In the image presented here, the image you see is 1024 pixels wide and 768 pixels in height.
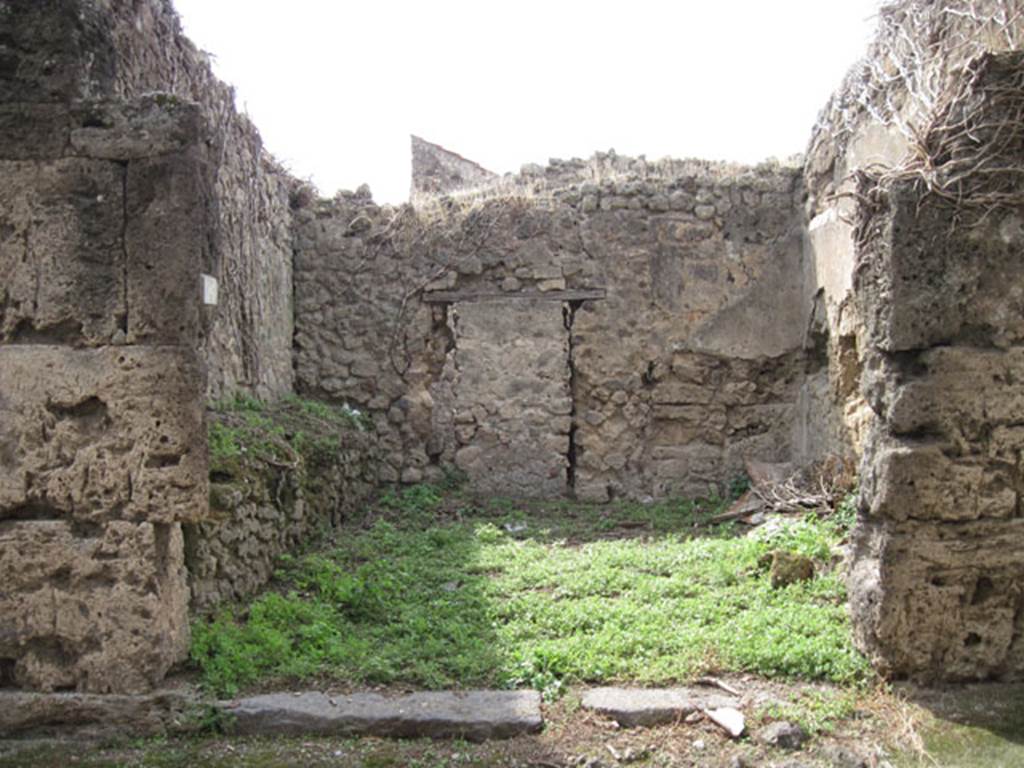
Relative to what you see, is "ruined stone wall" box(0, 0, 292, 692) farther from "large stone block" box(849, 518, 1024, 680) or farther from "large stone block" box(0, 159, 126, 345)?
"large stone block" box(849, 518, 1024, 680)

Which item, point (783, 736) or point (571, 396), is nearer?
point (783, 736)

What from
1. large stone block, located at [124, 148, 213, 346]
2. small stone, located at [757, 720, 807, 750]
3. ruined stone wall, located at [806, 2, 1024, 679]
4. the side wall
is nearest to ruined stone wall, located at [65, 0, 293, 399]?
the side wall

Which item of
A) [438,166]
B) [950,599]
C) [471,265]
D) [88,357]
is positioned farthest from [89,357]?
[438,166]

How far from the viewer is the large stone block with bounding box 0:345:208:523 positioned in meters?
4.14

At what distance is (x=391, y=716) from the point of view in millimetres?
4004

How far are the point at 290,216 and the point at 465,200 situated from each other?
5.79ft

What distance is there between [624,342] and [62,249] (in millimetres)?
5869

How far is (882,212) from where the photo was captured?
434 centimetres

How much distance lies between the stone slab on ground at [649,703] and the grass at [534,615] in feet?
0.48

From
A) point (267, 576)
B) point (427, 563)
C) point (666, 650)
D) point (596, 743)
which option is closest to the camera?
point (596, 743)

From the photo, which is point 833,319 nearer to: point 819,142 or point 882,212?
point 819,142

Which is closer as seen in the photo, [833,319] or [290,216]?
[833,319]

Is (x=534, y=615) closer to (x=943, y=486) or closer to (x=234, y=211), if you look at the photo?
(x=943, y=486)

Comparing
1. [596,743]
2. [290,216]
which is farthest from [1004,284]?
[290,216]
